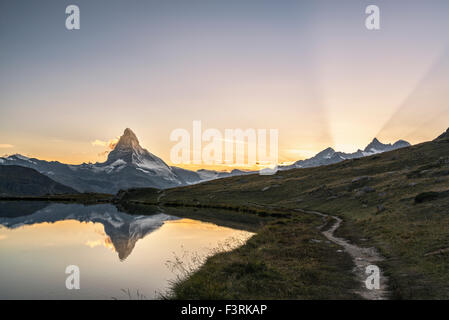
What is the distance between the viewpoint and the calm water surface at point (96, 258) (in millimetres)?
20809

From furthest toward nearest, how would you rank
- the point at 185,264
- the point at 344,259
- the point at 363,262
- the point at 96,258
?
the point at 96,258, the point at 185,264, the point at 344,259, the point at 363,262

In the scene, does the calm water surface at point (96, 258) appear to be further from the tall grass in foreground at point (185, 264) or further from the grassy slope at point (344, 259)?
the grassy slope at point (344, 259)

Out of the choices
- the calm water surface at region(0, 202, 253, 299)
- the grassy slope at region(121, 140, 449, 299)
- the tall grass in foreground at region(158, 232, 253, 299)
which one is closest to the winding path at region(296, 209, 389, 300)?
the grassy slope at region(121, 140, 449, 299)

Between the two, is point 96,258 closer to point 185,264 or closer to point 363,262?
point 185,264

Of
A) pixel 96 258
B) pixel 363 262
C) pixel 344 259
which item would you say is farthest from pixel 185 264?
pixel 363 262

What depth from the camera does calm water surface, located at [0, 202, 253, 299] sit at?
68.3 ft

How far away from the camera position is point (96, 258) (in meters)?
30.8

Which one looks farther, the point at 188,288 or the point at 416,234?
the point at 416,234

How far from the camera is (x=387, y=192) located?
6675 centimetres

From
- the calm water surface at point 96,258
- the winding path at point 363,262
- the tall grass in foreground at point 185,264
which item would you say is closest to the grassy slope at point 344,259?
the winding path at point 363,262

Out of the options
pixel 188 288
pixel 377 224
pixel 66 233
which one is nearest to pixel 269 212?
pixel 377 224
